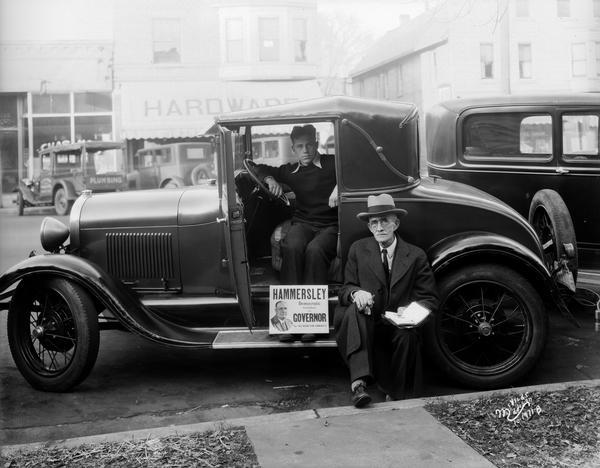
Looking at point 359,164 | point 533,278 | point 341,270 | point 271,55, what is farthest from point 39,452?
point 271,55

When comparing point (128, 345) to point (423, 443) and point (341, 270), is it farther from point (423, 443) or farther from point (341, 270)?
point (423, 443)

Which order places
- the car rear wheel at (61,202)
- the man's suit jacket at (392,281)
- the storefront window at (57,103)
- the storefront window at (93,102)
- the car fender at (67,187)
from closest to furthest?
the man's suit jacket at (392,281) → the storefront window at (57,103) → the storefront window at (93,102) → the car fender at (67,187) → the car rear wheel at (61,202)

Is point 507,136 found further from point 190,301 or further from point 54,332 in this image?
point 54,332

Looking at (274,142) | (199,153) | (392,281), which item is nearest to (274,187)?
(392,281)

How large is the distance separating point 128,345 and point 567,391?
11.1 ft

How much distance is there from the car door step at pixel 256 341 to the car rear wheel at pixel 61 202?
12311 millimetres

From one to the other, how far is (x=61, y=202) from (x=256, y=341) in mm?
12838

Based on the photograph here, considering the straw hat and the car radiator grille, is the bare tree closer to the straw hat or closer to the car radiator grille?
the straw hat

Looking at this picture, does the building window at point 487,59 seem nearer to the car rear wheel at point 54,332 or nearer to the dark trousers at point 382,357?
the dark trousers at point 382,357

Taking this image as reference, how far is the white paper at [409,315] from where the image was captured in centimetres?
377

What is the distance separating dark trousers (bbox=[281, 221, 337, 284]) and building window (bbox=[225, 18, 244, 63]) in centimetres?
182

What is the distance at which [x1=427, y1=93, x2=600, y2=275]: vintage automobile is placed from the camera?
6086mm

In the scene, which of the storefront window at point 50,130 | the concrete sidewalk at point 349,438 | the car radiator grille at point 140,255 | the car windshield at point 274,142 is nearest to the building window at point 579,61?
the car windshield at point 274,142

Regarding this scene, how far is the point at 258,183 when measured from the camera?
4.63m
